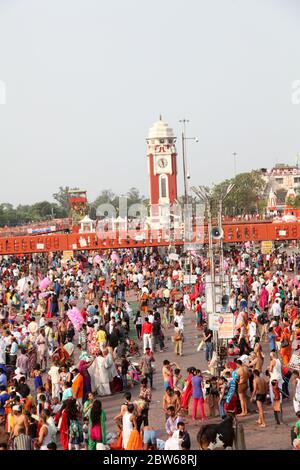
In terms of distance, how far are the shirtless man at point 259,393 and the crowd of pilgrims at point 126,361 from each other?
16 mm

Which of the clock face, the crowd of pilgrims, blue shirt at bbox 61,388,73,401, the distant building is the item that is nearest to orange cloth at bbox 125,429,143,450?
the crowd of pilgrims

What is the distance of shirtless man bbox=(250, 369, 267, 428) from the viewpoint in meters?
13.8

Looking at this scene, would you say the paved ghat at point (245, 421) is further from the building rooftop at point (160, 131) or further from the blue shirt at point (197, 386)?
the building rooftop at point (160, 131)

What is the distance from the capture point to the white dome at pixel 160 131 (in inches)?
3164

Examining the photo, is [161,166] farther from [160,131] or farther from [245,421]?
[245,421]

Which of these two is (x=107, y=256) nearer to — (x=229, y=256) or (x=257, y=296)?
(x=229, y=256)

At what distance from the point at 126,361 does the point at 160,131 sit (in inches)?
2559

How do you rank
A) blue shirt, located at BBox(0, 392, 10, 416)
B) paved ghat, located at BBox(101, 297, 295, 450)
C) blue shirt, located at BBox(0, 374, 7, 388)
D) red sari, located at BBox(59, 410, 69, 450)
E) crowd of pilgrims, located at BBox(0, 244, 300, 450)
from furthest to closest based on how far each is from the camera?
1. blue shirt, located at BBox(0, 374, 7, 388)
2. blue shirt, located at BBox(0, 392, 10, 416)
3. paved ghat, located at BBox(101, 297, 295, 450)
4. red sari, located at BBox(59, 410, 69, 450)
5. crowd of pilgrims, located at BBox(0, 244, 300, 450)

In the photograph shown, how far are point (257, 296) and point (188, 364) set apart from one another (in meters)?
7.87

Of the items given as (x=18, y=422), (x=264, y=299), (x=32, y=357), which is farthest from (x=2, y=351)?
(x=264, y=299)

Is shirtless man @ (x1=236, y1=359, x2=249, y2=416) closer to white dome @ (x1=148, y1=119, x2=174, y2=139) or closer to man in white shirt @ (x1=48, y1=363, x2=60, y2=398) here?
man in white shirt @ (x1=48, y1=363, x2=60, y2=398)

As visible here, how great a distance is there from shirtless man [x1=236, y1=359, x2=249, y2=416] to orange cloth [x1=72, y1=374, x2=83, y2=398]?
2.53m

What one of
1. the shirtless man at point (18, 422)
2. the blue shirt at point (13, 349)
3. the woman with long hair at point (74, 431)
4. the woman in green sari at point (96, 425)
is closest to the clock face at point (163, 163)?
the blue shirt at point (13, 349)
